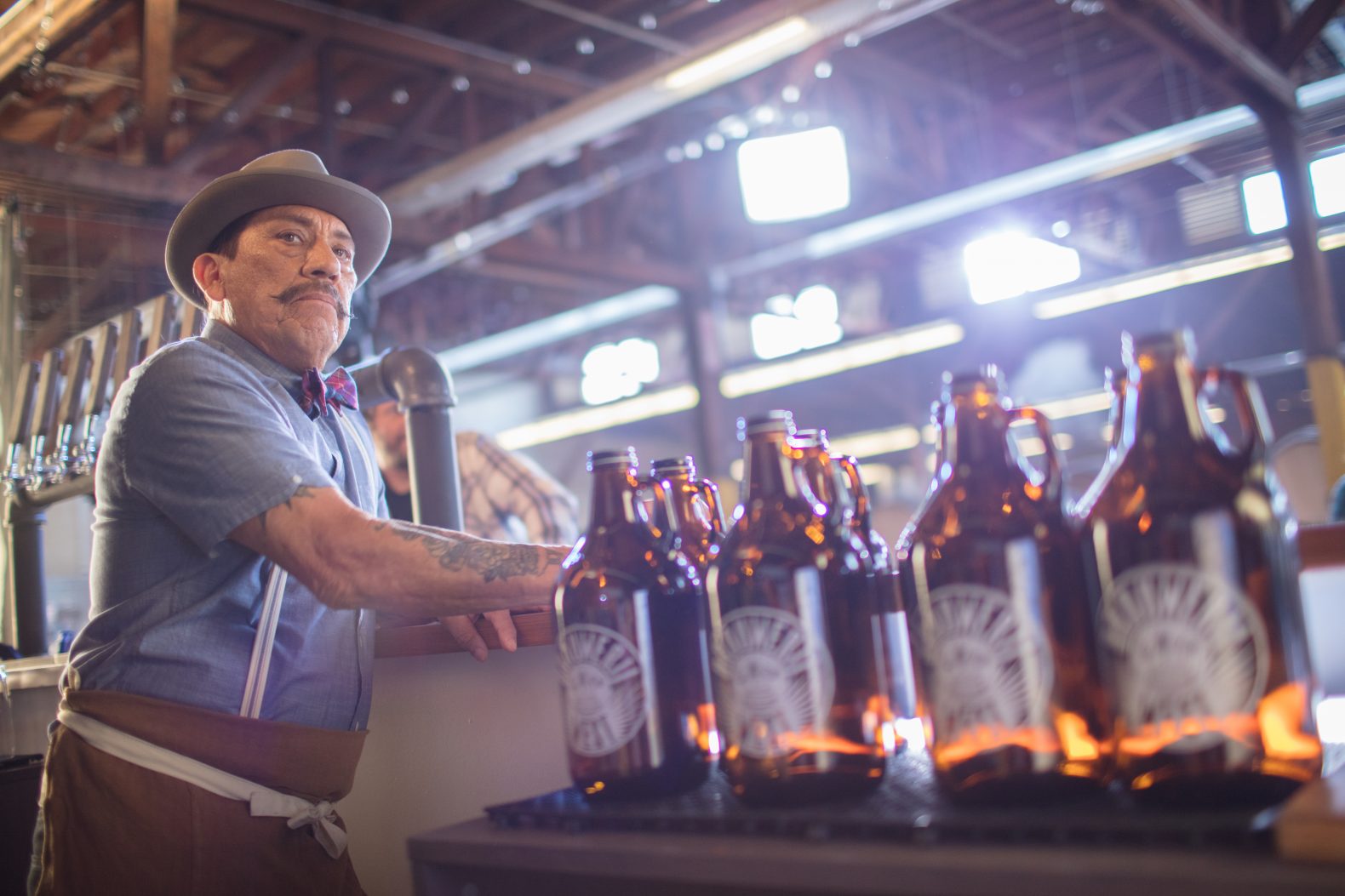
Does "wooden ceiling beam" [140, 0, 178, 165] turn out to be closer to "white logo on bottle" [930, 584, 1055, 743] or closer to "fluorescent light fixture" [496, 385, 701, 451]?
"white logo on bottle" [930, 584, 1055, 743]

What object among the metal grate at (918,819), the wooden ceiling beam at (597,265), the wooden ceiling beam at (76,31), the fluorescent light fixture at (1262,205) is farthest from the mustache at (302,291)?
the fluorescent light fixture at (1262,205)

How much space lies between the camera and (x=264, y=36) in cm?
634

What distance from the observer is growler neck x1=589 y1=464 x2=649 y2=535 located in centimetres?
93

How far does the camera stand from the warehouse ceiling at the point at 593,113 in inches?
225

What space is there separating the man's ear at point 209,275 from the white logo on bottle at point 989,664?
133 cm

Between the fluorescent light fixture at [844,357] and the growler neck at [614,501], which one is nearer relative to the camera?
the growler neck at [614,501]

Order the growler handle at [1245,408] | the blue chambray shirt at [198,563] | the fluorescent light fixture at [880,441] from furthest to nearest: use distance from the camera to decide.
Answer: the fluorescent light fixture at [880,441] < the blue chambray shirt at [198,563] < the growler handle at [1245,408]

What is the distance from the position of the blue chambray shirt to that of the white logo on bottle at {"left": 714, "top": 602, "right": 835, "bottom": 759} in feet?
2.05

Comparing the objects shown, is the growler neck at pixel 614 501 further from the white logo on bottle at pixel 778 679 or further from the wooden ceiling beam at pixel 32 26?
the wooden ceiling beam at pixel 32 26

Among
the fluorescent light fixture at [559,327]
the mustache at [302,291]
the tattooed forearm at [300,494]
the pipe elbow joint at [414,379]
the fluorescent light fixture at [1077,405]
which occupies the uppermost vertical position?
the fluorescent light fixture at [559,327]

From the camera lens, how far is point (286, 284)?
161cm

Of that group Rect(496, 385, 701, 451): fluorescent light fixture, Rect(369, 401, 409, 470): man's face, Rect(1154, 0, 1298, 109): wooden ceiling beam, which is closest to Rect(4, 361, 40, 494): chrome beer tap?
Rect(369, 401, 409, 470): man's face

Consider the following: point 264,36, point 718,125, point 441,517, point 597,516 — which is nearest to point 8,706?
point 441,517

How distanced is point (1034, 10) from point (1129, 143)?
119 cm
